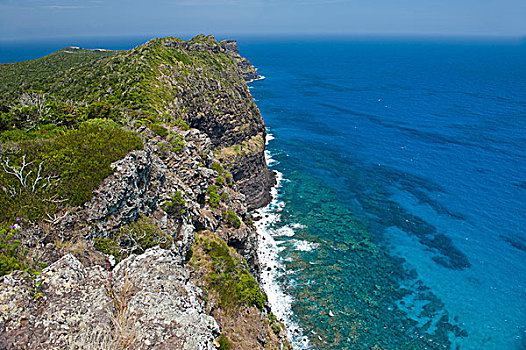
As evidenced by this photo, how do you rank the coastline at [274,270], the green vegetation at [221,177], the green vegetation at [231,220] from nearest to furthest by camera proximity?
the green vegetation at [231,220] < the coastline at [274,270] < the green vegetation at [221,177]

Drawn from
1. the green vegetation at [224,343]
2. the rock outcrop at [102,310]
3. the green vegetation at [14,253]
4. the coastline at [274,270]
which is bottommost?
the coastline at [274,270]

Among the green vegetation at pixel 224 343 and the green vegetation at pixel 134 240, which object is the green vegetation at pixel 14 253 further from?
the green vegetation at pixel 224 343

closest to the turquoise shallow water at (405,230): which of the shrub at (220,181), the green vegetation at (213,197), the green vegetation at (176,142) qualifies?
the shrub at (220,181)

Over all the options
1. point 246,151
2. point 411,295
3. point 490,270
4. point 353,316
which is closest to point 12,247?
point 353,316

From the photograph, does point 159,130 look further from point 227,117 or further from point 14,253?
point 227,117

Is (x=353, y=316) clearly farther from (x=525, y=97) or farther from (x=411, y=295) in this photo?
(x=525, y=97)
